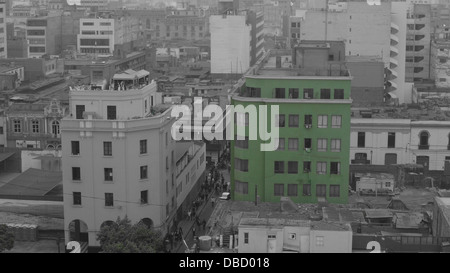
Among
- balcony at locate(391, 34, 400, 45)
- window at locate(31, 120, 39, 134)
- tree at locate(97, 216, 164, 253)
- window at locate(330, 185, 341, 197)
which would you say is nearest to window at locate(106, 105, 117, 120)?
tree at locate(97, 216, 164, 253)

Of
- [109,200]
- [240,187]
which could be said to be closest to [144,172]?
[109,200]

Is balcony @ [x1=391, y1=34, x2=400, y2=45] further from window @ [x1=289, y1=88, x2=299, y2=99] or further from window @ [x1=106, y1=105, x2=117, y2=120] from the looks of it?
window @ [x1=106, y1=105, x2=117, y2=120]

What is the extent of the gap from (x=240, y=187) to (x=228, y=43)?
2357 inches

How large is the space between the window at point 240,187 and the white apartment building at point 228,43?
58.4 metres

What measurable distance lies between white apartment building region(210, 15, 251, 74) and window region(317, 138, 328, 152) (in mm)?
58795

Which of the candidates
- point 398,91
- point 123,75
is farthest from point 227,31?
point 123,75

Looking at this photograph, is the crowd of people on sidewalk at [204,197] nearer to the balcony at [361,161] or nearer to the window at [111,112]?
the window at [111,112]

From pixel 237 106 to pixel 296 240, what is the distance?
10446mm

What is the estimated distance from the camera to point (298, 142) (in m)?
32.6

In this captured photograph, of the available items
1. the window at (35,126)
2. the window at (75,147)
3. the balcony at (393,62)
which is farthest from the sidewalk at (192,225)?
the balcony at (393,62)

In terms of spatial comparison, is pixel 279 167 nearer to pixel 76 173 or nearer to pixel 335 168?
pixel 335 168

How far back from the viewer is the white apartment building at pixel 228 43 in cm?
9106

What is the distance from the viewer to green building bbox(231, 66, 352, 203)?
32312mm
